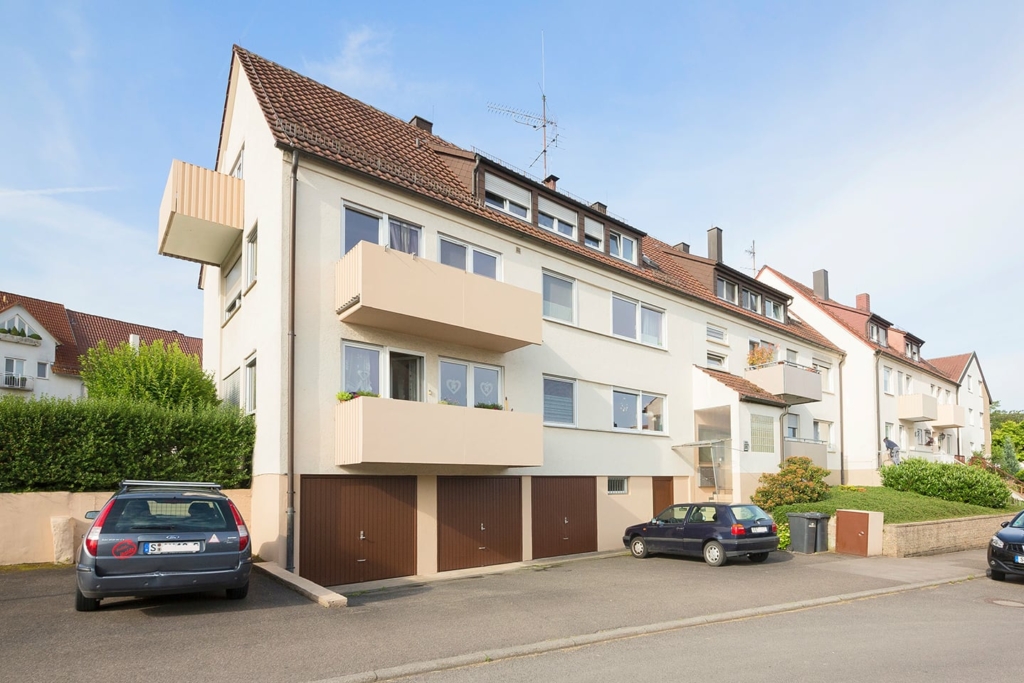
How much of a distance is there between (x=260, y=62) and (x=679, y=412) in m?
15.0

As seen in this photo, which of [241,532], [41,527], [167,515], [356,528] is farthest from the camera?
[356,528]

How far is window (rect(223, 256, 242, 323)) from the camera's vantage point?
1756 cm

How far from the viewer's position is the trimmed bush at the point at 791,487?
21438 mm

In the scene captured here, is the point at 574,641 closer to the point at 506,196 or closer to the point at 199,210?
the point at 199,210

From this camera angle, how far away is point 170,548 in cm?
873

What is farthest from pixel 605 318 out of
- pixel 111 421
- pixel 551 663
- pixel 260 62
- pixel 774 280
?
pixel 774 280

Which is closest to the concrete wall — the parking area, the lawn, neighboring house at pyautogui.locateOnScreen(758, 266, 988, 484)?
the parking area

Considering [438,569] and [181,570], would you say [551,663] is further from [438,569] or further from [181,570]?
[438,569]

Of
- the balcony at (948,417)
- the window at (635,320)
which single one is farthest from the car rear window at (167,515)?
the balcony at (948,417)

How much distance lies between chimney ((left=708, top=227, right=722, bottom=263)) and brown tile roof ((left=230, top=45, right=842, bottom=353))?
10235 mm

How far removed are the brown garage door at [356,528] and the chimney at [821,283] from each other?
33.4 m

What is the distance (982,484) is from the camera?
25.0 metres

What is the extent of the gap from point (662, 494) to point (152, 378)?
13927 millimetres

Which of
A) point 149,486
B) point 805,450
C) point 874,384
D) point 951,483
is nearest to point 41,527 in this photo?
point 149,486
